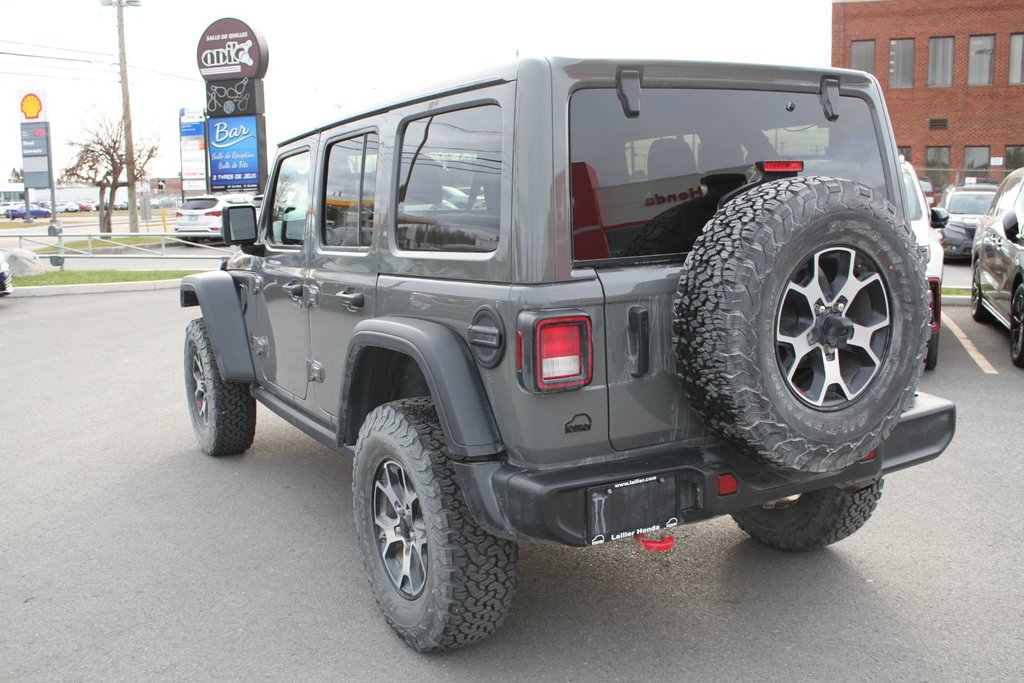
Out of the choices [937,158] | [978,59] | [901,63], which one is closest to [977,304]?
[937,158]

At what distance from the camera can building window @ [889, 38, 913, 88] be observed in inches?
1538

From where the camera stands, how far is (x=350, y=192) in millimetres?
3971

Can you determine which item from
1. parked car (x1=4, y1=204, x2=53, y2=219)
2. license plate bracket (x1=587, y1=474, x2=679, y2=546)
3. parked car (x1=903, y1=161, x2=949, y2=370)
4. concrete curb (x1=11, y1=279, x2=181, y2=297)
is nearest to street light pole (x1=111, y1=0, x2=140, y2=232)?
concrete curb (x1=11, y1=279, x2=181, y2=297)

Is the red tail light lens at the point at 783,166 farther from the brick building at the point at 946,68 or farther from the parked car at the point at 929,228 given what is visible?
the brick building at the point at 946,68

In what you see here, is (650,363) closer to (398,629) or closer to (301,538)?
(398,629)

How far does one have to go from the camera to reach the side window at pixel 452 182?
9.84ft

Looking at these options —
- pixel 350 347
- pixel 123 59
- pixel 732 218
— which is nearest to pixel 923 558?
pixel 732 218

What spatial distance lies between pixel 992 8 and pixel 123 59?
35.5 m

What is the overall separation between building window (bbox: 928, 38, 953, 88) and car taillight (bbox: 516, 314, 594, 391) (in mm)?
41839

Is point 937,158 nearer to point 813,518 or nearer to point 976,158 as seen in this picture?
point 976,158

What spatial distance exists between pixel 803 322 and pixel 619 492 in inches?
31.2

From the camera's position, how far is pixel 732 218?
2695 millimetres

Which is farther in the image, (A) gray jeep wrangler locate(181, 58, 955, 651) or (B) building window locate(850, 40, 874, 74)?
(B) building window locate(850, 40, 874, 74)

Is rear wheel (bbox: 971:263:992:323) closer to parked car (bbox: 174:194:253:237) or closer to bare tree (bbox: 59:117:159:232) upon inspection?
Answer: parked car (bbox: 174:194:253:237)
